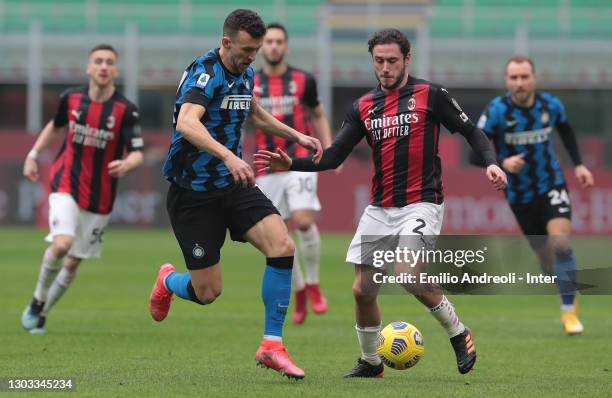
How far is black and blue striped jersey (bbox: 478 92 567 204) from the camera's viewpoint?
10.8 m

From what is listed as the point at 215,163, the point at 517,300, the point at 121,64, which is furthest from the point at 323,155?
the point at 121,64

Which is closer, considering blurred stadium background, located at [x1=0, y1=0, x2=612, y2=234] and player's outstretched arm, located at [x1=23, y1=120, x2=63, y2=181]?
player's outstretched arm, located at [x1=23, y1=120, x2=63, y2=181]

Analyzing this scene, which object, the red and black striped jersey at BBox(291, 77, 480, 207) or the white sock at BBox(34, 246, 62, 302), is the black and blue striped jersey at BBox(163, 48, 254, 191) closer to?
the red and black striped jersey at BBox(291, 77, 480, 207)

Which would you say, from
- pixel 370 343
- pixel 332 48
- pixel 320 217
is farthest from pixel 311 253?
pixel 332 48

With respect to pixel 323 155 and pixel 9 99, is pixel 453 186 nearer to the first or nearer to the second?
pixel 9 99

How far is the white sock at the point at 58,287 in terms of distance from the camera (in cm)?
1021

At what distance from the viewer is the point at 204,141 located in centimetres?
674

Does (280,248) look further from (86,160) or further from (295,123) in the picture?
(295,123)

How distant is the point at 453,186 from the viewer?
25.2 meters

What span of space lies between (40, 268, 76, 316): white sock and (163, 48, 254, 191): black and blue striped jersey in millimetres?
3146

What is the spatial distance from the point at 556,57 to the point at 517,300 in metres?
19.4

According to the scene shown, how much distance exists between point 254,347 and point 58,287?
2111 millimetres

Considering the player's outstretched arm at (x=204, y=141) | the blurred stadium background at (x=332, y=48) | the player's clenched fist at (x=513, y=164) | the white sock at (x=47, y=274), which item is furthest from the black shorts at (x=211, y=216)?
the blurred stadium background at (x=332, y=48)

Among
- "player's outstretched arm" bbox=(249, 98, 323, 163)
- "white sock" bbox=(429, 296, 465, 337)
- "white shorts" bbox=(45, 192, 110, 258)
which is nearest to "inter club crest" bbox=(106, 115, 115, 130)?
"white shorts" bbox=(45, 192, 110, 258)
